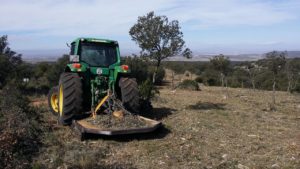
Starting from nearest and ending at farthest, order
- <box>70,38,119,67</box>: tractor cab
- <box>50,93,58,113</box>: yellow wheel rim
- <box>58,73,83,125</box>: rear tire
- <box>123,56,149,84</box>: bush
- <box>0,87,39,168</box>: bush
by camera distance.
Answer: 1. <box>0,87,39,168</box>: bush
2. <box>58,73,83,125</box>: rear tire
3. <box>70,38,119,67</box>: tractor cab
4. <box>50,93,58,113</box>: yellow wheel rim
5. <box>123,56,149,84</box>: bush

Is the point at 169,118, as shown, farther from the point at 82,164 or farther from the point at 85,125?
the point at 82,164

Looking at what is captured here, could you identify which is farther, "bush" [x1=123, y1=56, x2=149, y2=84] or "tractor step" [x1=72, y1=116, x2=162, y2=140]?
"bush" [x1=123, y1=56, x2=149, y2=84]

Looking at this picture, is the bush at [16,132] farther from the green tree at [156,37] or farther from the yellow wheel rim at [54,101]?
the green tree at [156,37]

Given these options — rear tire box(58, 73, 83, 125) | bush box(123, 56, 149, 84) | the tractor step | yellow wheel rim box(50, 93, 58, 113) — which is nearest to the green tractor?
rear tire box(58, 73, 83, 125)

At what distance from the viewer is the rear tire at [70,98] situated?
8906mm

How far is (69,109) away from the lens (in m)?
8.92

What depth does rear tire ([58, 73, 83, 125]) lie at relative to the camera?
29.2 ft

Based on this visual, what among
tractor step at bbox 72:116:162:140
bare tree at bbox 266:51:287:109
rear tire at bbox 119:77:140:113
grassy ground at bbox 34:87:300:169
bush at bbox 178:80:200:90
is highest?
bare tree at bbox 266:51:287:109

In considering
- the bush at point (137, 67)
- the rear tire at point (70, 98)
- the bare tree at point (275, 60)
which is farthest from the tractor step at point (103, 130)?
the bush at point (137, 67)

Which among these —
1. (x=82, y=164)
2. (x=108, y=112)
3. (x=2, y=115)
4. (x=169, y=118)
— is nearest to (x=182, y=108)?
(x=169, y=118)

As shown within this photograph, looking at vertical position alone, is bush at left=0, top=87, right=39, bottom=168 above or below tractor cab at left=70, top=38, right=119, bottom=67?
below

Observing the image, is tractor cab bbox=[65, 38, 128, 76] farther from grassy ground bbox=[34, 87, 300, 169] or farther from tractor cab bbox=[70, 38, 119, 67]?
grassy ground bbox=[34, 87, 300, 169]

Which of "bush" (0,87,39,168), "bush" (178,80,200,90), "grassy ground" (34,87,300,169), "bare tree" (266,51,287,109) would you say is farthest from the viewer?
"bush" (178,80,200,90)

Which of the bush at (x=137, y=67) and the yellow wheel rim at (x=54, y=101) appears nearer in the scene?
the yellow wheel rim at (x=54, y=101)
